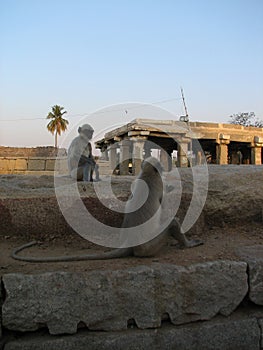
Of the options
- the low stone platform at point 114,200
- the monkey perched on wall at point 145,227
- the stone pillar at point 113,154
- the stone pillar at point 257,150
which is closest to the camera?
the monkey perched on wall at point 145,227

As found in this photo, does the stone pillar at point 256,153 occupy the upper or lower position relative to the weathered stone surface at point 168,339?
upper

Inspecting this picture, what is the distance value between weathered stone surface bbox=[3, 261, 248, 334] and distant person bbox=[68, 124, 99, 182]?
15.3ft

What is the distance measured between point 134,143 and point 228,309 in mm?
14405

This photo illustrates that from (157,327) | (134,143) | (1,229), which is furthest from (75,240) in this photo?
(134,143)

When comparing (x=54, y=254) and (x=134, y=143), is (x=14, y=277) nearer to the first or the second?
(x=54, y=254)

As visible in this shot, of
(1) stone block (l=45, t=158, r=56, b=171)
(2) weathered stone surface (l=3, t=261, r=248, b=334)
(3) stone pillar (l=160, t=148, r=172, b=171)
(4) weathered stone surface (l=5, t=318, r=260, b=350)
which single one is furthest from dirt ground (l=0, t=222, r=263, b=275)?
(1) stone block (l=45, t=158, r=56, b=171)

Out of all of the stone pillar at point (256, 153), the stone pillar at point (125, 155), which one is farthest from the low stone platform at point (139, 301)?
the stone pillar at point (256, 153)

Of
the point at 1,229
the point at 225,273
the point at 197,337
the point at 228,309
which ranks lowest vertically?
the point at 197,337

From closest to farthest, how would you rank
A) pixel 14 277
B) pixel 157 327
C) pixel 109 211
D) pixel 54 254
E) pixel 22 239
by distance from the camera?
pixel 14 277
pixel 157 327
pixel 54 254
pixel 22 239
pixel 109 211

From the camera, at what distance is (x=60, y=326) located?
97.3 inches

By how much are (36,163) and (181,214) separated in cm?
1360

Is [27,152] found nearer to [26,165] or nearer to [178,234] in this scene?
[26,165]

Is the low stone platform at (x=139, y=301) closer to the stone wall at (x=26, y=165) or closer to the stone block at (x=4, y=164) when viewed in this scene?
the stone wall at (x=26, y=165)

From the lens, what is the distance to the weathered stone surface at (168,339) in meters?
2.44
